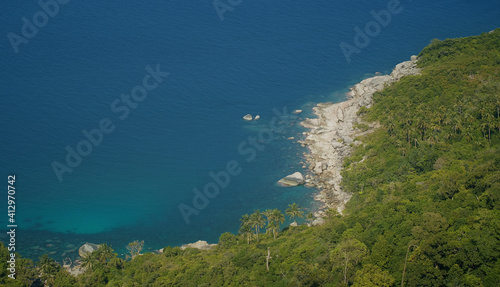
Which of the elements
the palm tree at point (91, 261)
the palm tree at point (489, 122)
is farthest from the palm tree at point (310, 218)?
the palm tree at point (91, 261)

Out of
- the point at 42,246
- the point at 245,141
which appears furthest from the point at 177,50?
the point at 42,246

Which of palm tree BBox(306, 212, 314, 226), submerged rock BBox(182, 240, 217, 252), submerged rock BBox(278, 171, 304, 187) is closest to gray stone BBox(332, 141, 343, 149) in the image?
submerged rock BBox(278, 171, 304, 187)

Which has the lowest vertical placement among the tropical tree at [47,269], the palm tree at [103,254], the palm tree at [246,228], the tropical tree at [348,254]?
the tropical tree at [348,254]

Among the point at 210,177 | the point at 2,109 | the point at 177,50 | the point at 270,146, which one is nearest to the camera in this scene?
the point at 210,177

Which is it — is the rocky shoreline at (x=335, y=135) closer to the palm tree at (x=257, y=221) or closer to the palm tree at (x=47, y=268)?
the palm tree at (x=257, y=221)

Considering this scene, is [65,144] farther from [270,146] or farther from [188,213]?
[270,146]

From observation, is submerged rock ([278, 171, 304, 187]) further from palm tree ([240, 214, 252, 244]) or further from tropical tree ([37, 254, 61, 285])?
tropical tree ([37, 254, 61, 285])
